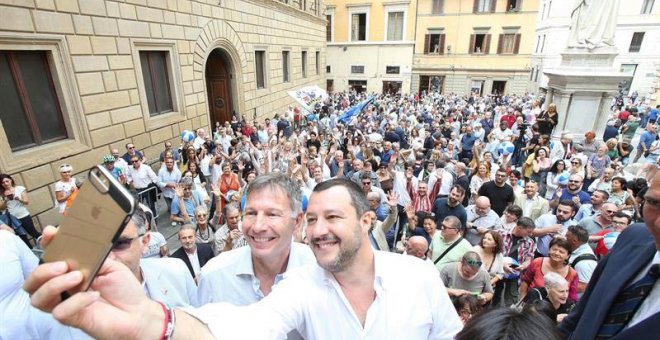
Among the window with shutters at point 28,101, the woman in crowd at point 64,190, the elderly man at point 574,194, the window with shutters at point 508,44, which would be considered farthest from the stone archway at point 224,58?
the window with shutters at point 508,44

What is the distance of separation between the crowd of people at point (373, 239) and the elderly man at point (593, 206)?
0.02 m

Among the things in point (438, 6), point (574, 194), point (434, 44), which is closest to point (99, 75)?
point (574, 194)

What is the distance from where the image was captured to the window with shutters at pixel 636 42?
28.7m

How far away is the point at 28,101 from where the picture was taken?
255 inches

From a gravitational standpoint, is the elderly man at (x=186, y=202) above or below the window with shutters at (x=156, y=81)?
below

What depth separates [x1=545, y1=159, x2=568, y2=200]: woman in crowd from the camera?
6258 millimetres

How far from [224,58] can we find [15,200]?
1000cm

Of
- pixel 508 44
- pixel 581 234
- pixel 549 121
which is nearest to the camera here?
pixel 581 234

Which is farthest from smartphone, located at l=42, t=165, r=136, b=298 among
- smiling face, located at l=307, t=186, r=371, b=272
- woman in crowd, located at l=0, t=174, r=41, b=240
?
woman in crowd, located at l=0, t=174, r=41, b=240

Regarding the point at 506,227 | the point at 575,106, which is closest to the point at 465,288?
the point at 506,227

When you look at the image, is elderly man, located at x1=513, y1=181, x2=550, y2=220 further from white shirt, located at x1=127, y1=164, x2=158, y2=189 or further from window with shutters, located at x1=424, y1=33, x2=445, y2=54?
window with shutters, located at x1=424, y1=33, x2=445, y2=54

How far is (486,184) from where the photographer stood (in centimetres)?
563

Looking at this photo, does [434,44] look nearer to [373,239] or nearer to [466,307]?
[373,239]

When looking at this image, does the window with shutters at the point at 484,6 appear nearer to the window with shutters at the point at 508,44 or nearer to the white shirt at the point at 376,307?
the window with shutters at the point at 508,44
